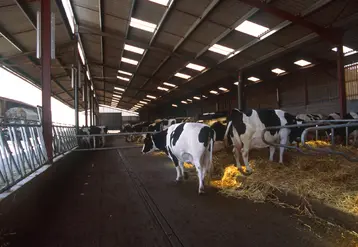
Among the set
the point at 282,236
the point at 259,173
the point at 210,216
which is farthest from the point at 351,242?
the point at 259,173

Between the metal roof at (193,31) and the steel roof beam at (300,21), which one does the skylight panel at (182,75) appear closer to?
the metal roof at (193,31)

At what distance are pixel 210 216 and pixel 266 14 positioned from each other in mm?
7175

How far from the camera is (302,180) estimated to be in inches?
160

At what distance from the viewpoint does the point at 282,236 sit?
2711 millimetres

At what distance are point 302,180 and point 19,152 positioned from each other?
4.61m

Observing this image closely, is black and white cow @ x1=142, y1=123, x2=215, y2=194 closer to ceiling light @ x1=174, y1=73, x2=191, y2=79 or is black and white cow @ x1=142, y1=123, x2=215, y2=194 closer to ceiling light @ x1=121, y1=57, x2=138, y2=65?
ceiling light @ x1=121, y1=57, x2=138, y2=65

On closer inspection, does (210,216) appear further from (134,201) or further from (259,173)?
(259,173)

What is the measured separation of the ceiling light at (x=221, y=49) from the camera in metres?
11.5

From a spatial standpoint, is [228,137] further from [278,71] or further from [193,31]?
[278,71]

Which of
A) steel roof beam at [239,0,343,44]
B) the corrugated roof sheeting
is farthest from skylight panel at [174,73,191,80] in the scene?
steel roof beam at [239,0,343,44]

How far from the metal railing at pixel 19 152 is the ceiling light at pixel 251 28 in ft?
24.7

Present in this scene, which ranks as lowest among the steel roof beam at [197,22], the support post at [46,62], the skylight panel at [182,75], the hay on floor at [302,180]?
the hay on floor at [302,180]

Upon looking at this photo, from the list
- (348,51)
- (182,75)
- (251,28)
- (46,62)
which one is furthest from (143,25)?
(348,51)

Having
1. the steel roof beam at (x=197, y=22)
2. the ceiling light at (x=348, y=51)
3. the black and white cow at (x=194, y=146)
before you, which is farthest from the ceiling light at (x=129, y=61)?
the black and white cow at (x=194, y=146)
